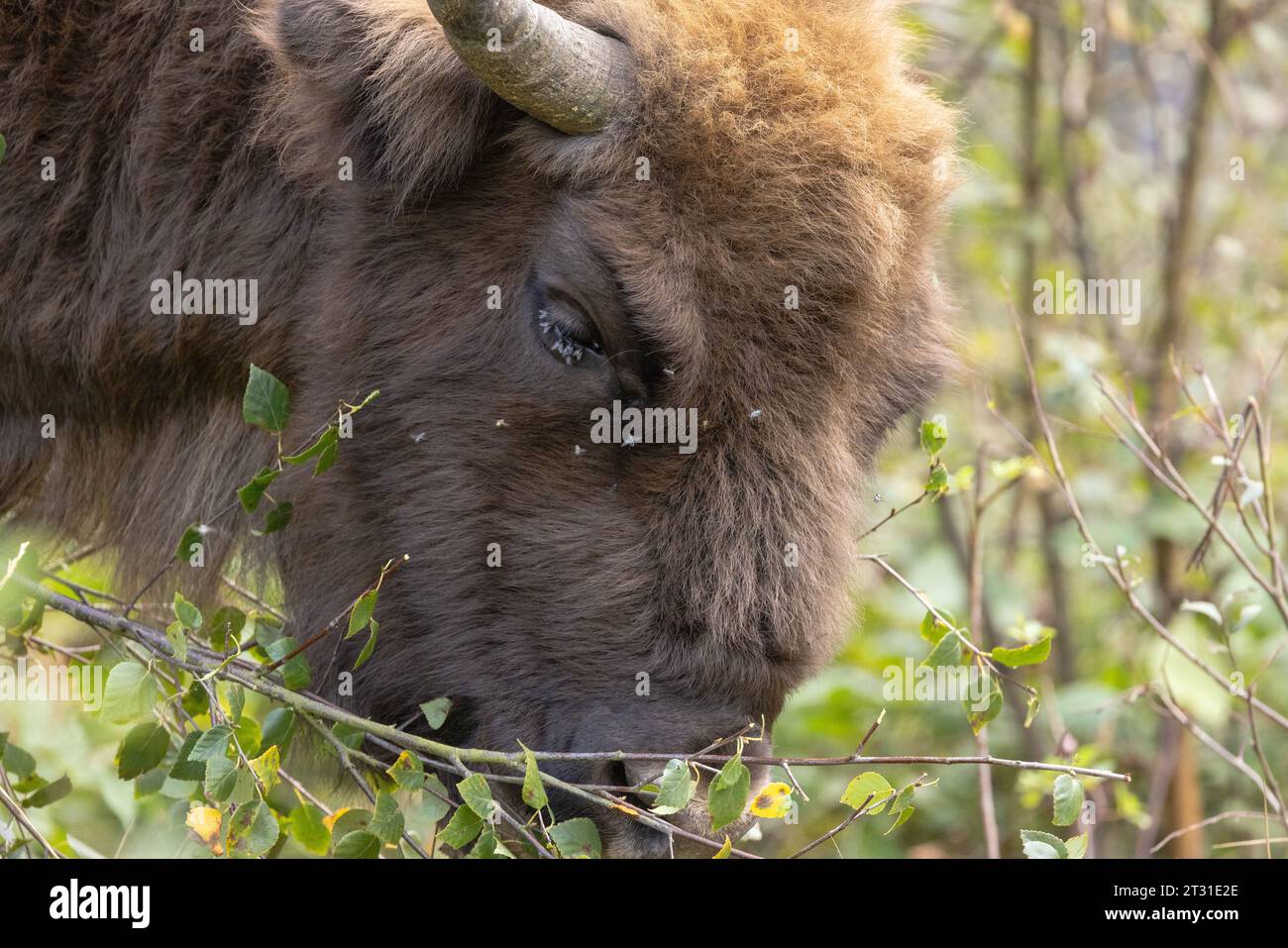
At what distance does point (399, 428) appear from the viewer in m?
3.93

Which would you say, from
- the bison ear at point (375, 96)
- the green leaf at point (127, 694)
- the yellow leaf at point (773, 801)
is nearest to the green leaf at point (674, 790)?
the yellow leaf at point (773, 801)

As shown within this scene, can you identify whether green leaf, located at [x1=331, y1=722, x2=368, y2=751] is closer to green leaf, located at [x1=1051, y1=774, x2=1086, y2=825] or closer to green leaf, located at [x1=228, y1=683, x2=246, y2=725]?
green leaf, located at [x1=228, y1=683, x2=246, y2=725]

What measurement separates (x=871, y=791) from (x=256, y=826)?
1.40m

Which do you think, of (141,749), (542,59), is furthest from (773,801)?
(542,59)

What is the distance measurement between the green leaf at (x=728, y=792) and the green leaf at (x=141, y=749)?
4.98ft

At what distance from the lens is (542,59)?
11.5ft

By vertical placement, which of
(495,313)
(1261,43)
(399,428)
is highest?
(1261,43)

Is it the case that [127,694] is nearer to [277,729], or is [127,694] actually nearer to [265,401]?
[277,729]

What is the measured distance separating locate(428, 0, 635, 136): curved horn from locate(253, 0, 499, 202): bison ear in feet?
0.77
